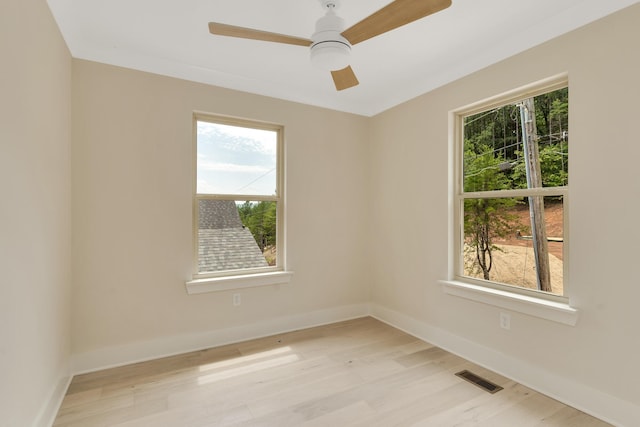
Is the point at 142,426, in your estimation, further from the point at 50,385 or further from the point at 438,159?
the point at 438,159

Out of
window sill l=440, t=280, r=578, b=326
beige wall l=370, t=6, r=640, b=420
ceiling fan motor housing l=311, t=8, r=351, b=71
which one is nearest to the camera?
ceiling fan motor housing l=311, t=8, r=351, b=71

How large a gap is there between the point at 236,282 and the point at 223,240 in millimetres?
437

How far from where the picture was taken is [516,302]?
242cm

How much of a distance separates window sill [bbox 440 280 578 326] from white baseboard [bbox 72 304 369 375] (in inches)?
55.0

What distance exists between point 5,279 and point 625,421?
3341mm

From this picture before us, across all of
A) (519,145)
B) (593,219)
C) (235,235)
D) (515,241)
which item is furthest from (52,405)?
(519,145)

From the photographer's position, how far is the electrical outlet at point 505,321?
249 centimetres

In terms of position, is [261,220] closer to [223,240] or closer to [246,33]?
[223,240]

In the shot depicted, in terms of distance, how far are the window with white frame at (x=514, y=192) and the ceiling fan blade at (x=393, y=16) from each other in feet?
4.57

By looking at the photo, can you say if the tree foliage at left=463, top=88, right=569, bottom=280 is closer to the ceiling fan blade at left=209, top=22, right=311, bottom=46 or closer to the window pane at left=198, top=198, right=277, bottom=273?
the ceiling fan blade at left=209, top=22, right=311, bottom=46

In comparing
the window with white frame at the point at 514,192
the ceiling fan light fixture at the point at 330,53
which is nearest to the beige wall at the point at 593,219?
the window with white frame at the point at 514,192

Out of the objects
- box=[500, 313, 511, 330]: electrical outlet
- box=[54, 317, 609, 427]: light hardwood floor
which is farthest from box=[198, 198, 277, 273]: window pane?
box=[500, 313, 511, 330]: electrical outlet

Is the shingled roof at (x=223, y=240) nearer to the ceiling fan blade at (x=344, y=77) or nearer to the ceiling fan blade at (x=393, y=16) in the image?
the ceiling fan blade at (x=344, y=77)

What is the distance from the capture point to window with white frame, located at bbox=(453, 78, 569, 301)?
2332 millimetres
